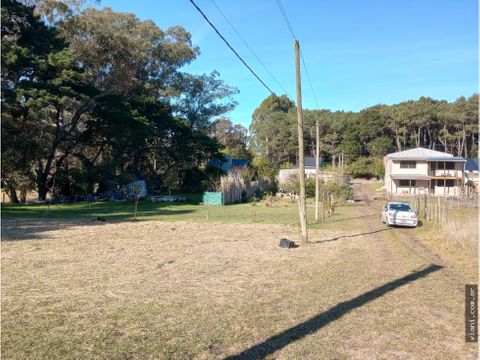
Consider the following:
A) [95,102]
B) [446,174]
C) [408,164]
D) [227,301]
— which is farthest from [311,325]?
[446,174]

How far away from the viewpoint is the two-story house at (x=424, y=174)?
168 ft

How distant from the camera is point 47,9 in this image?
3450 cm

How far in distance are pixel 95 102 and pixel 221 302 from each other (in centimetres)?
3268

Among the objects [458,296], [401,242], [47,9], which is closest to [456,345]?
[458,296]

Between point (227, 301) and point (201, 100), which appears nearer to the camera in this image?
point (227, 301)

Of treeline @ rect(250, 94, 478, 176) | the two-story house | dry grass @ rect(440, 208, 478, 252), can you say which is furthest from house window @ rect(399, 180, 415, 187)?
dry grass @ rect(440, 208, 478, 252)

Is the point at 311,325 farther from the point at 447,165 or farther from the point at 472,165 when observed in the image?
the point at 472,165

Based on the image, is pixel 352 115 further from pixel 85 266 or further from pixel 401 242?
pixel 85 266

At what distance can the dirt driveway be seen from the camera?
5293 millimetres

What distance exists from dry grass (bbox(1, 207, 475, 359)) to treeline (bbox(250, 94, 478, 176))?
62.4m

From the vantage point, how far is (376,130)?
80.6 meters

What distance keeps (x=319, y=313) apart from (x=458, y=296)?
3.07 m

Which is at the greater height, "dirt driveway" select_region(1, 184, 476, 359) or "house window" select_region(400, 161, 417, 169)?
"house window" select_region(400, 161, 417, 169)

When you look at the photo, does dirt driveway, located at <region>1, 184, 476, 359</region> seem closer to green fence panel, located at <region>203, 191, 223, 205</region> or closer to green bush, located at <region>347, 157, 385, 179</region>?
green fence panel, located at <region>203, 191, 223, 205</region>
